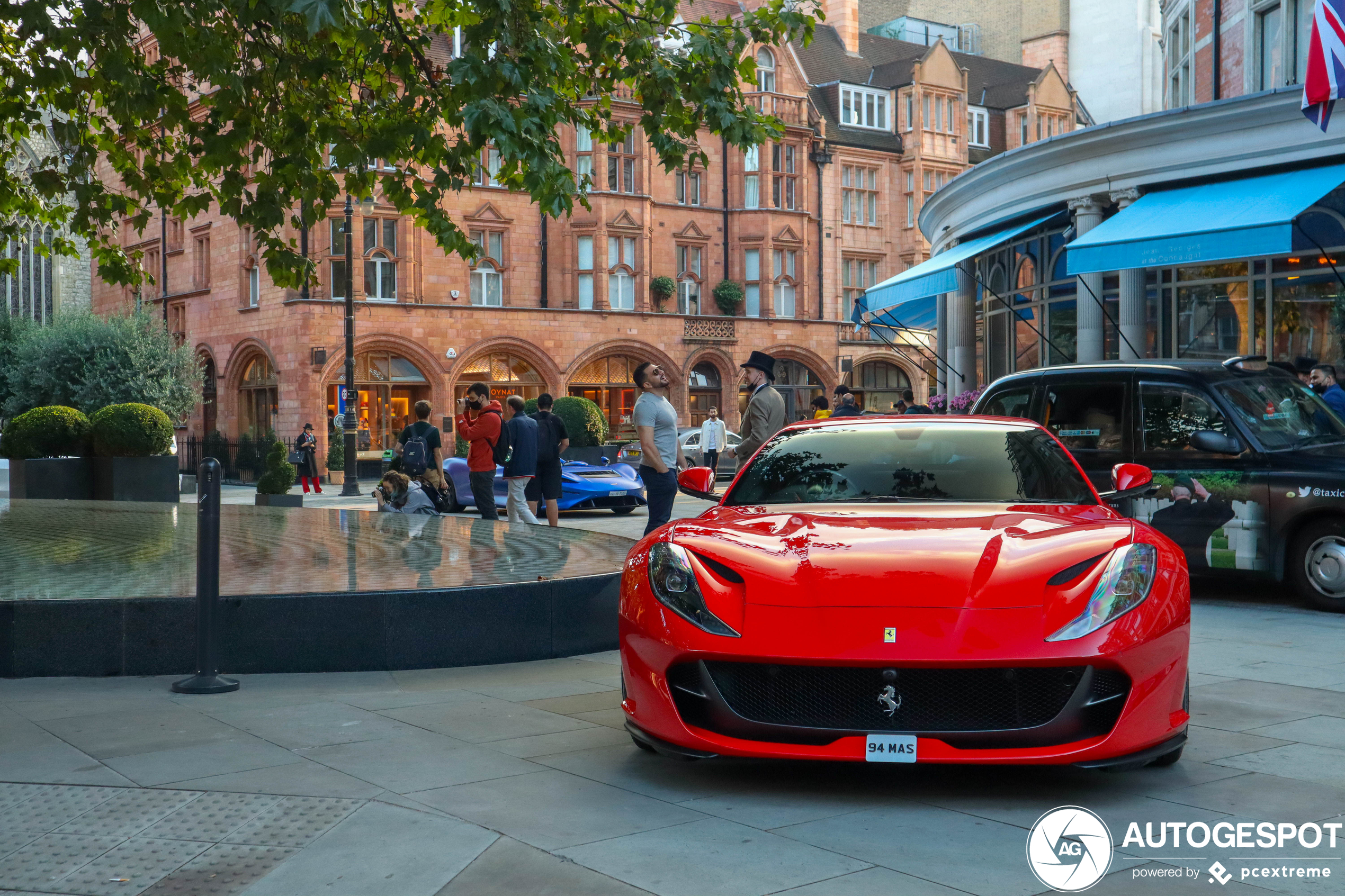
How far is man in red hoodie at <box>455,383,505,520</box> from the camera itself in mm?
15219

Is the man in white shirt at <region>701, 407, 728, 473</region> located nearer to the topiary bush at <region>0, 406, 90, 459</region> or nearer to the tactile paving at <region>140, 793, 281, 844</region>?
the topiary bush at <region>0, 406, 90, 459</region>

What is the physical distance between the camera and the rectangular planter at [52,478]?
2083 centimetres

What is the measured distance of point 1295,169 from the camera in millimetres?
16172

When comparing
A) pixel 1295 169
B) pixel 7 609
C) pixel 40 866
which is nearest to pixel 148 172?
pixel 7 609

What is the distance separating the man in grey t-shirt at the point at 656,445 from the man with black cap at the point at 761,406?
0.67 meters

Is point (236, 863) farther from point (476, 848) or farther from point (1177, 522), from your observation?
point (1177, 522)

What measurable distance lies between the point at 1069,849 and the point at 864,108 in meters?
51.3

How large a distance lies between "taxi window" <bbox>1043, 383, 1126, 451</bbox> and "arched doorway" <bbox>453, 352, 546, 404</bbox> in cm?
3144

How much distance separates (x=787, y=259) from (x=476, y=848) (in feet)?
149

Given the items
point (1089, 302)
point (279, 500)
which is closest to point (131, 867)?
point (1089, 302)

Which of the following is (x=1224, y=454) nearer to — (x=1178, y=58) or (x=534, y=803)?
(x=534, y=803)

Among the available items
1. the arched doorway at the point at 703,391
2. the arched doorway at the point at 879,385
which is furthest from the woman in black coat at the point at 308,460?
the arched doorway at the point at 879,385

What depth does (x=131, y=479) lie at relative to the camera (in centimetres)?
2123

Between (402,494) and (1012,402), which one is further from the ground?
(1012,402)
